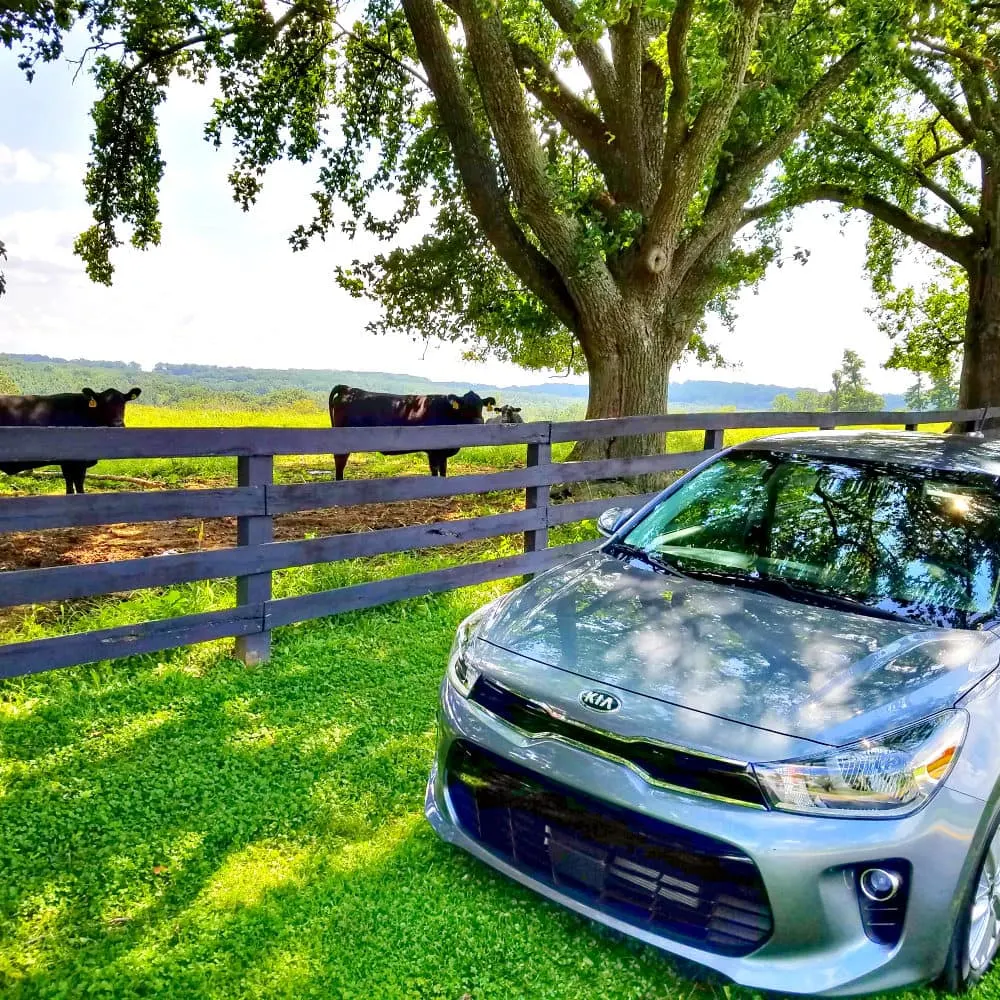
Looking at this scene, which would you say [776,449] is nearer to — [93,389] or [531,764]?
[531,764]

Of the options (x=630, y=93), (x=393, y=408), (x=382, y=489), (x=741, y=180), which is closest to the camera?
(x=382, y=489)

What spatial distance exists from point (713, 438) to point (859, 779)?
525cm

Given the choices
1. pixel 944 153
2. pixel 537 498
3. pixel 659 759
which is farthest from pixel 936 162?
pixel 659 759

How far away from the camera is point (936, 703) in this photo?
76.2 inches

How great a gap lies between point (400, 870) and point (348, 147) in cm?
1167

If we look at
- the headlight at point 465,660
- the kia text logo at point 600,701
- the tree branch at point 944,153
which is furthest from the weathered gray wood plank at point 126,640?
the tree branch at point 944,153

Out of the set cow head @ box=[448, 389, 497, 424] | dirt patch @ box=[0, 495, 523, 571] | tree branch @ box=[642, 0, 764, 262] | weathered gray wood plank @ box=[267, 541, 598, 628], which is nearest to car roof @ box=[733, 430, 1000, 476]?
weathered gray wood plank @ box=[267, 541, 598, 628]

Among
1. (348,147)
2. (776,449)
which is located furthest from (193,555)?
(348,147)

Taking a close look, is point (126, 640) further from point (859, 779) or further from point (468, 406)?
point (468, 406)

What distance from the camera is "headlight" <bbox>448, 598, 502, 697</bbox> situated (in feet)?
7.76

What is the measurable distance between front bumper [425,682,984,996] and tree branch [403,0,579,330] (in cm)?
775

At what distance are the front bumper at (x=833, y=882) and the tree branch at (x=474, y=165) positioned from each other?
305 inches

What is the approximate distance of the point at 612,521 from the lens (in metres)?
3.43

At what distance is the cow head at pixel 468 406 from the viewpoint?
1068cm
